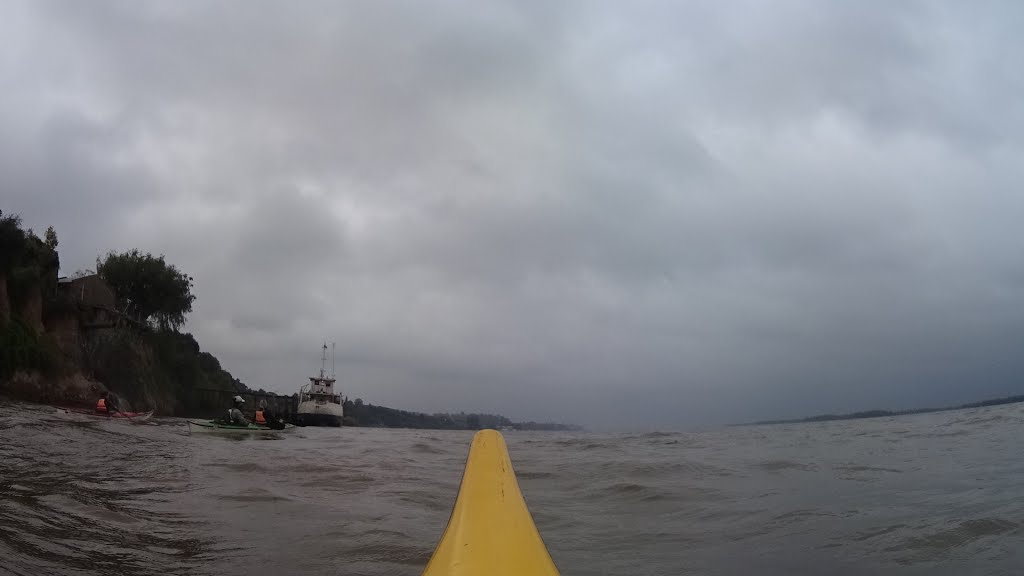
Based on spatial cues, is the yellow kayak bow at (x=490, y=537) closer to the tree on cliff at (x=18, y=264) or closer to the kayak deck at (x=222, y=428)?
the kayak deck at (x=222, y=428)

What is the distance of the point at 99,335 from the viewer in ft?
111

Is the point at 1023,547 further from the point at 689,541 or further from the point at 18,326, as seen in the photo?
the point at 18,326

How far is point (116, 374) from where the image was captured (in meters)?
34.4

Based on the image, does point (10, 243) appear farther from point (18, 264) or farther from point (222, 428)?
point (222, 428)

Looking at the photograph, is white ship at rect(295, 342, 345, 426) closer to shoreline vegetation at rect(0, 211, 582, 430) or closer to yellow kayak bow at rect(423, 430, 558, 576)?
shoreline vegetation at rect(0, 211, 582, 430)

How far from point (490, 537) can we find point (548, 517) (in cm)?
306

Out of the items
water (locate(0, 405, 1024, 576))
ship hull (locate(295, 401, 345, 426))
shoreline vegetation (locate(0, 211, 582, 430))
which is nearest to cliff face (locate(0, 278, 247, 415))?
shoreline vegetation (locate(0, 211, 582, 430))

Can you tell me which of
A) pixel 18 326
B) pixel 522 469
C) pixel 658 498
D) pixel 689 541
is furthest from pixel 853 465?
pixel 18 326

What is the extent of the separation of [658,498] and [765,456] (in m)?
5.66

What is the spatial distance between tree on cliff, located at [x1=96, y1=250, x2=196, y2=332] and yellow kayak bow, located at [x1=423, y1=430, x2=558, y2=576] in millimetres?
47647

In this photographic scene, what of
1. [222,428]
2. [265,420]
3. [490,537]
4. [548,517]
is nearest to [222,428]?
[222,428]

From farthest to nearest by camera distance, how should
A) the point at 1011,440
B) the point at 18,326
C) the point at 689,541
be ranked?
the point at 18,326 < the point at 1011,440 < the point at 689,541

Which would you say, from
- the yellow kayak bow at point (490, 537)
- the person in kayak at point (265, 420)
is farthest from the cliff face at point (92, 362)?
the yellow kayak bow at point (490, 537)

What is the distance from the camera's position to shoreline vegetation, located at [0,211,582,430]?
24234 mm
